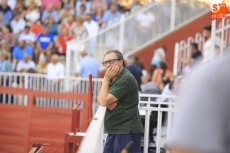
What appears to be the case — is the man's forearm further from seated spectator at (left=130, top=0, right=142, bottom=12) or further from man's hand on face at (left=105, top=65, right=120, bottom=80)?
seated spectator at (left=130, top=0, right=142, bottom=12)

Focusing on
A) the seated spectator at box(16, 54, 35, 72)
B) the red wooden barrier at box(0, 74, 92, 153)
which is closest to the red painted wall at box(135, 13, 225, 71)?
the seated spectator at box(16, 54, 35, 72)

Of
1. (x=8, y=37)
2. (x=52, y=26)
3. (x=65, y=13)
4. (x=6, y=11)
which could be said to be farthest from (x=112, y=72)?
(x=6, y=11)

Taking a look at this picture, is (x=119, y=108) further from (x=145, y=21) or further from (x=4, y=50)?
(x=4, y=50)

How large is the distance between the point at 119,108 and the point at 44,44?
1378 cm

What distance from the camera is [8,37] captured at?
21641 millimetres

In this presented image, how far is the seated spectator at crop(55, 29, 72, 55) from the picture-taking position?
20.8 metres

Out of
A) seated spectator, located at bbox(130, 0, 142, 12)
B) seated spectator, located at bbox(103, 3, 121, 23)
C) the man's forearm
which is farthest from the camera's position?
seated spectator, located at bbox(103, 3, 121, 23)

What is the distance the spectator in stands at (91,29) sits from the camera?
19797 mm

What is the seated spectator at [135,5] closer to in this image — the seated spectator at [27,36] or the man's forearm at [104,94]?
the seated spectator at [27,36]

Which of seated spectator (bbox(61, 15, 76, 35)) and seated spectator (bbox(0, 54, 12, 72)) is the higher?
seated spectator (bbox(61, 15, 76, 35))

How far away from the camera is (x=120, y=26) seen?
20.1 metres

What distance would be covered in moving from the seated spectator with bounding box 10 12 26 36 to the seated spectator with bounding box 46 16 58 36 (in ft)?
2.61

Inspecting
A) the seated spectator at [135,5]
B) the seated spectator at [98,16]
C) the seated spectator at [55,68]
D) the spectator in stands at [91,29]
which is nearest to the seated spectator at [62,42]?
the spectator in stands at [91,29]

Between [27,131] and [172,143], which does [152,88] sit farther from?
[172,143]
